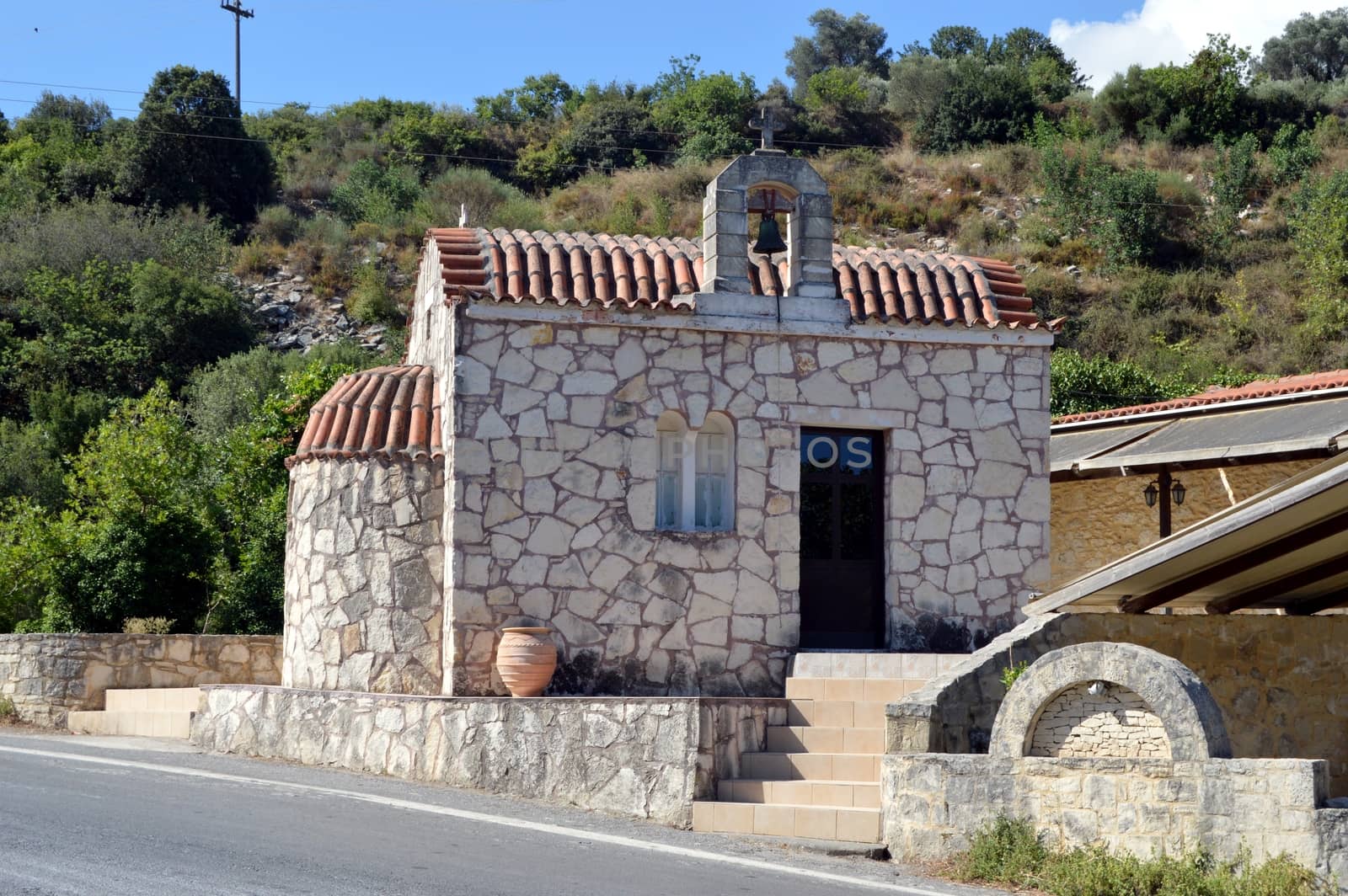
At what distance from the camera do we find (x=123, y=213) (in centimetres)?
4234

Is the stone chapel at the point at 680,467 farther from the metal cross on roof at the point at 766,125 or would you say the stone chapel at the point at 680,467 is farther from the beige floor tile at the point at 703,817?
the beige floor tile at the point at 703,817

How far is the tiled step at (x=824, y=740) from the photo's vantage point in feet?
38.1

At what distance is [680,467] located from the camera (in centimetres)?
1417

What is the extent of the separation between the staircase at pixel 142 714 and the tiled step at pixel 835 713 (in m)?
6.24

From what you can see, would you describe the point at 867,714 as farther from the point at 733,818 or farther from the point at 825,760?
the point at 733,818

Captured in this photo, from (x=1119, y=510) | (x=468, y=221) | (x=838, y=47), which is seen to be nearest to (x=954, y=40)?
(x=838, y=47)

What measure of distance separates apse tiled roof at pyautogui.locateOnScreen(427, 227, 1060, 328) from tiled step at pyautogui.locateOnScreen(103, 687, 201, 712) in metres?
5.35

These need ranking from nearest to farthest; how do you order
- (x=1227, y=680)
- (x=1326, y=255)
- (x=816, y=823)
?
(x=816, y=823)
(x=1227, y=680)
(x=1326, y=255)

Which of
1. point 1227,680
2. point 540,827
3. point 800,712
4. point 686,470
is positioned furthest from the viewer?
point 686,470

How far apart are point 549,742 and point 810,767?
2069mm

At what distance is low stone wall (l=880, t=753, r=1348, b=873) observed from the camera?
816 centimetres

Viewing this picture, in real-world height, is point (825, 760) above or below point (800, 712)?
below

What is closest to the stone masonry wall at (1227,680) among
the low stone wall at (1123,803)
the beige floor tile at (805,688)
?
the low stone wall at (1123,803)

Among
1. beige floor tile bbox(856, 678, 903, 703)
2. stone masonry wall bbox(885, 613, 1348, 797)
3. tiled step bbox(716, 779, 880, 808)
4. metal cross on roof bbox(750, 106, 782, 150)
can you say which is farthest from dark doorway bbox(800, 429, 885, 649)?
tiled step bbox(716, 779, 880, 808)
